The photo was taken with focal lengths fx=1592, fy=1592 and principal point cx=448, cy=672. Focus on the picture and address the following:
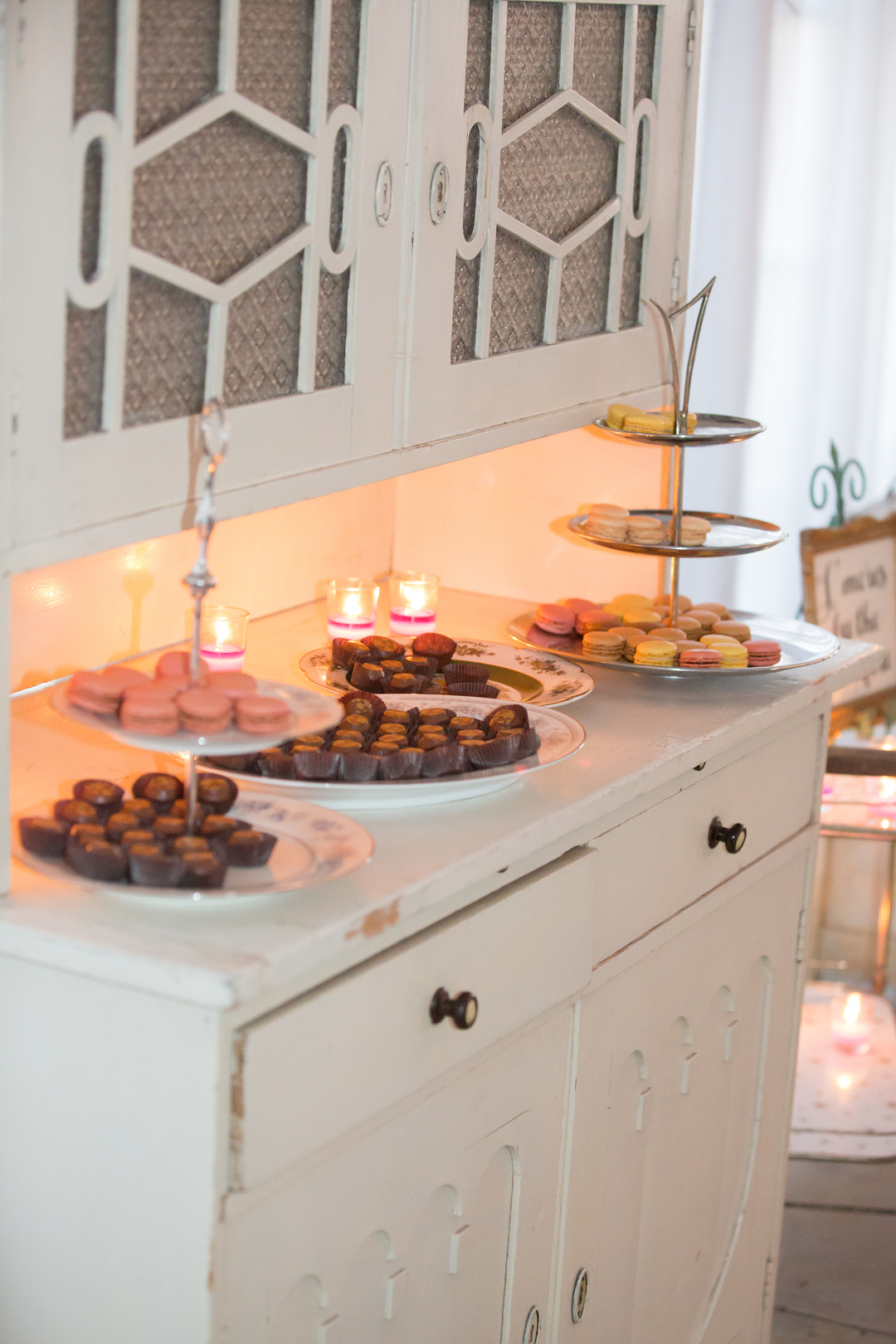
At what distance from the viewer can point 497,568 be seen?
2.01 metres

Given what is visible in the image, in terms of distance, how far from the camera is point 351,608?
173cm

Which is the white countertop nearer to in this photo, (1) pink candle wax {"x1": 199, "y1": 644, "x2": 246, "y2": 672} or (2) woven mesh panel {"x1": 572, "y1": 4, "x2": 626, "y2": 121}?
(1) pink candle wax {"x1": 199, "y1": 644, "x2": 246, "y2": 672}

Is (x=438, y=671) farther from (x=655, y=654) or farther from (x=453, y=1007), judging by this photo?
(x=453, y=1007)

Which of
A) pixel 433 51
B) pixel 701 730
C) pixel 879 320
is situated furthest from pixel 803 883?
pixel 879 320

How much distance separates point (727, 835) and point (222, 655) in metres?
0.53

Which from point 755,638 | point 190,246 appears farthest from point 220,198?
point 755,638

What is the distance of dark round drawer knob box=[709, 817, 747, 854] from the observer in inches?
62.7

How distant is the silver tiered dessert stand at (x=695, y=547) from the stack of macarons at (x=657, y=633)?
0.01 m

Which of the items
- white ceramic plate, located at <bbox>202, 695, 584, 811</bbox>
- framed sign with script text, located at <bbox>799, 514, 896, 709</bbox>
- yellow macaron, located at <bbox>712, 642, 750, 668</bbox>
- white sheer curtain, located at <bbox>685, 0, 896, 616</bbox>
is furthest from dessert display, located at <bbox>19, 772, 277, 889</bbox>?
white sheer curtain, located at <bbox>685, 0, 896, 616</bbox>

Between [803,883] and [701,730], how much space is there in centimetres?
45

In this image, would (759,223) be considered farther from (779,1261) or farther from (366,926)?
(366,926)

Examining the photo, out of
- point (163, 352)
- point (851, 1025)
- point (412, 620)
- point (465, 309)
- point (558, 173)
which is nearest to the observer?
point (163, 352)

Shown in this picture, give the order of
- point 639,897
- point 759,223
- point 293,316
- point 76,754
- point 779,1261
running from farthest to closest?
point 759,223
point 779,1261
point 639,897
point 76,754
point 293,316

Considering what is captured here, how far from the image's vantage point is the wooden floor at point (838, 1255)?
221 centimetres
